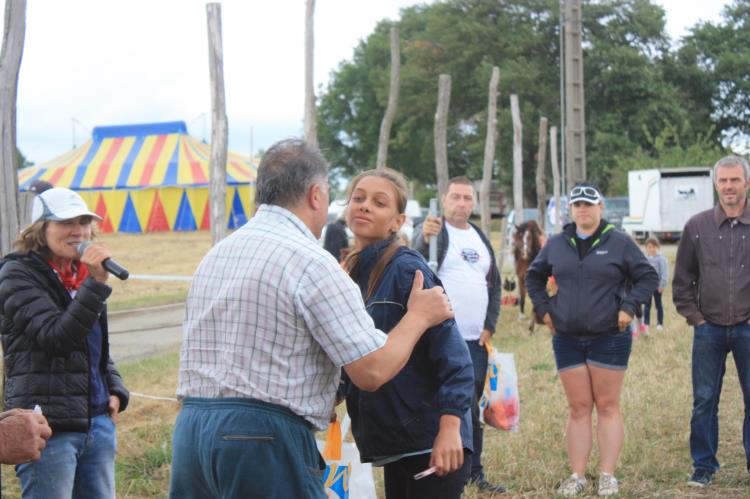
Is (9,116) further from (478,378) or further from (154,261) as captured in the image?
(154,261)

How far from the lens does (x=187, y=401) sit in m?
2.90

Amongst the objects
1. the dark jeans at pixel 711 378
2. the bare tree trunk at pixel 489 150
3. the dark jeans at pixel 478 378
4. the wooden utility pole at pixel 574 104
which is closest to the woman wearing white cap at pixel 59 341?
the dark jeans at pixel 478 378

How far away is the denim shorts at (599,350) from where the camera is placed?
5.78m

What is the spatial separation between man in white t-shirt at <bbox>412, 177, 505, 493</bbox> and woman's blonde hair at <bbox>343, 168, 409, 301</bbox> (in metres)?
1.99

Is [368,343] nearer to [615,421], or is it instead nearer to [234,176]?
[615,421]

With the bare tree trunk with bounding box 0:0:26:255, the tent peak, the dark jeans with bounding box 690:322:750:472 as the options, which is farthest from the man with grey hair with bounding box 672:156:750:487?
the tent peak

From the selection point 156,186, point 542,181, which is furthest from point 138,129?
point 542,181

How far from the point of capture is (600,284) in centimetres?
580

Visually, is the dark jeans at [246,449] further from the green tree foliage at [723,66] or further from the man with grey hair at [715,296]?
the green tree foliage at [723,66]

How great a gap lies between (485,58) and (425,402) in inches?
1824

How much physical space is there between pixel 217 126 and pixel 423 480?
7773 mm

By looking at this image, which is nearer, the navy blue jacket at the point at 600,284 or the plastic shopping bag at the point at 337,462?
the plastic shopping bag at the point at 337,462

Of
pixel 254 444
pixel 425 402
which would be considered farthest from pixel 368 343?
pixel 425 402

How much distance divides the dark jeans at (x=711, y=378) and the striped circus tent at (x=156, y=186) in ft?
123
